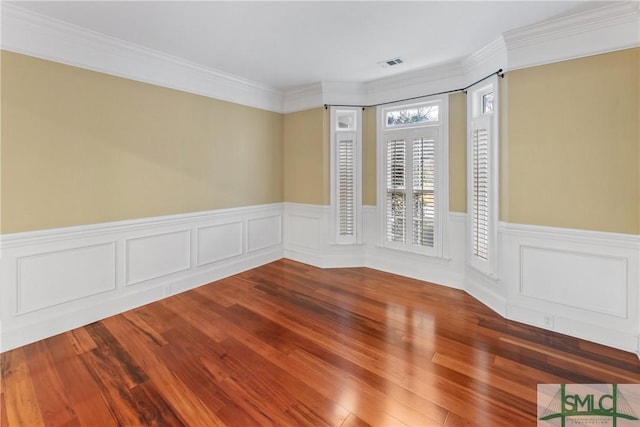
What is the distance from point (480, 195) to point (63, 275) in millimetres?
4459

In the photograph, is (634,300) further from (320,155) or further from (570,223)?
(320,155)

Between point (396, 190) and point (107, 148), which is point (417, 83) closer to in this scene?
point (396, 190)

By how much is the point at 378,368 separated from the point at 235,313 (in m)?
1.64

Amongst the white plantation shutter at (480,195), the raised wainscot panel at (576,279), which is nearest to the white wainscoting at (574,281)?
→ the raised wainscot panel at (576,279)

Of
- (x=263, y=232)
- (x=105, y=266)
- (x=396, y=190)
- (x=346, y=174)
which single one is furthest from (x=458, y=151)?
(x=105, y=266)

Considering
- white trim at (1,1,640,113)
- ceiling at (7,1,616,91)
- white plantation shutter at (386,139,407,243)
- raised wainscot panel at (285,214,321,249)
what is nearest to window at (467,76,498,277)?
white trim at (1,1,640,113)

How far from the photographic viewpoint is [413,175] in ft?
13.7

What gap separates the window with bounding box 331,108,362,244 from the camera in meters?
4.62

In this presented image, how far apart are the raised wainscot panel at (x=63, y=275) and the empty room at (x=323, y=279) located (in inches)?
0.8

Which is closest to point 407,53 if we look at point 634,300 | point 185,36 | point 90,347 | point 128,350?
point 185,36

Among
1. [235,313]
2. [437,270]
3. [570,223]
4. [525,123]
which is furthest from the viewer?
[437,270]

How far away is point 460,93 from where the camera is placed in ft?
12.3

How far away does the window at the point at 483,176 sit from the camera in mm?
3219

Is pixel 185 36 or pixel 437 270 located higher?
pixel 185 36
